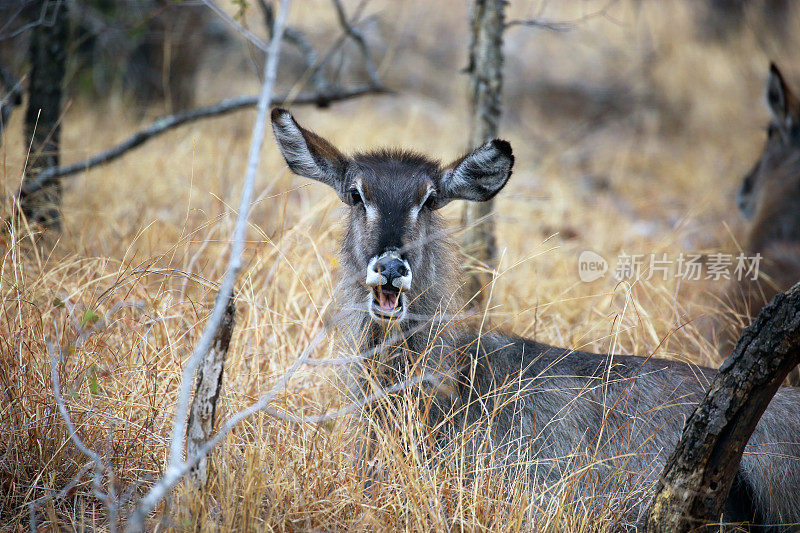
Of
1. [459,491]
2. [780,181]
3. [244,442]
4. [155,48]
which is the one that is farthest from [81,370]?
[155,48]

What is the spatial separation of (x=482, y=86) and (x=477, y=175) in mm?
1533

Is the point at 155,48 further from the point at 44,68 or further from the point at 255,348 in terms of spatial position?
the point at 255,348

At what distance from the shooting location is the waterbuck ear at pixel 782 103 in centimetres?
656

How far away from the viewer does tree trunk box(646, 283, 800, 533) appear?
272 centimetres

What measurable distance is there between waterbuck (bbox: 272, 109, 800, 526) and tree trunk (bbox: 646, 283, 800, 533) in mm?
338

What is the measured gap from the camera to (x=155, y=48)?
10.1 metres

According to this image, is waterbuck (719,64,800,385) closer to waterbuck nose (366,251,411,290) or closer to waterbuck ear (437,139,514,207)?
waterbuck ear (437,139,514,207)

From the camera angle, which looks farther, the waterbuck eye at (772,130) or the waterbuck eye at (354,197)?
the waterbuck eye at (772,130)

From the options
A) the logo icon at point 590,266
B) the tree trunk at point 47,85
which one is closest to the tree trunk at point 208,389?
the tree trunk at point 47,85

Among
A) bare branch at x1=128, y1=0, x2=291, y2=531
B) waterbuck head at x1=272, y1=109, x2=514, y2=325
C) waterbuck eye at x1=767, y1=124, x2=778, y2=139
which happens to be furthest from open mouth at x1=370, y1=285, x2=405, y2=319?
waterbuck eye at x1=767, y1=124, x2=778, y2=139

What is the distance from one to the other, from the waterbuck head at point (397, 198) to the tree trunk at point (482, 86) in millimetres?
1002

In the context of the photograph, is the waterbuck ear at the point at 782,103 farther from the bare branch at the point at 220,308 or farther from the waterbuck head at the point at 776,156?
the bare branch at the point at 220,308

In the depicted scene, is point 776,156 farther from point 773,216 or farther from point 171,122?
point 171,122

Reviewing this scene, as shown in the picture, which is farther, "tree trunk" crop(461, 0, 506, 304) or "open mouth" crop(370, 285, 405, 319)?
"tree trunk" crop(461, 0, 506, 304)
